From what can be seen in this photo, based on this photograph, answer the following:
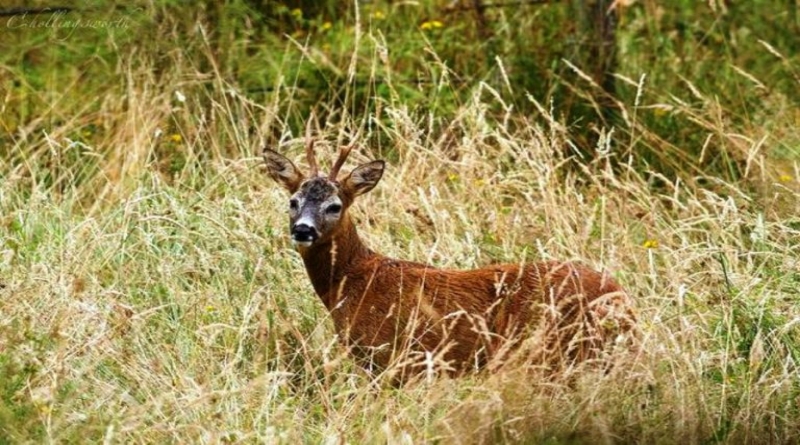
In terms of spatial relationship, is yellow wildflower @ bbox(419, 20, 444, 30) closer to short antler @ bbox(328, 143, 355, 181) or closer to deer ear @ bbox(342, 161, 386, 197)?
deer ear @ bbox(342, 161, 386, 197)

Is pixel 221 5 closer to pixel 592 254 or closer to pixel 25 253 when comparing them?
pixel 25 253

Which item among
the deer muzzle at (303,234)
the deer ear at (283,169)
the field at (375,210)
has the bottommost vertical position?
the field at (375,210)

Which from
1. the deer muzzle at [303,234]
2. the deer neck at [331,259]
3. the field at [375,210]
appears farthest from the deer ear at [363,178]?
the field at [375,210]

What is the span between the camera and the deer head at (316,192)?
5.68m

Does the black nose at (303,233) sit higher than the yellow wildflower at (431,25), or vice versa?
the black nose at (303,233)

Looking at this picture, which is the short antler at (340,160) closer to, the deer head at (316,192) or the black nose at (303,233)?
the deer head at (316,192)

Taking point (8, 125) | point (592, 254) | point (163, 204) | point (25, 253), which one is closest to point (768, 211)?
point (592, 254)

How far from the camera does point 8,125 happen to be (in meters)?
7.94

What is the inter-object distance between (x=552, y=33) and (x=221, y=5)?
1837 mm

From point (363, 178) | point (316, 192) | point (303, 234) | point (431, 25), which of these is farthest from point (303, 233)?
point (431, 25)

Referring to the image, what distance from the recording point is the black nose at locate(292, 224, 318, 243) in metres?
5.62

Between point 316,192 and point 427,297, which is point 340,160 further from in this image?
point 427,297

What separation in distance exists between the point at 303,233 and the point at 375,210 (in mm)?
1288

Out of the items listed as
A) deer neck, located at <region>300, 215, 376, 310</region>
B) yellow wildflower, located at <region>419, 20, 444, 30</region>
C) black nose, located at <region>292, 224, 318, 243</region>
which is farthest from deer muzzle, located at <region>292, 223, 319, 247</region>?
yellow wildflower, located at <region>419, 20, 444, 30</region>
